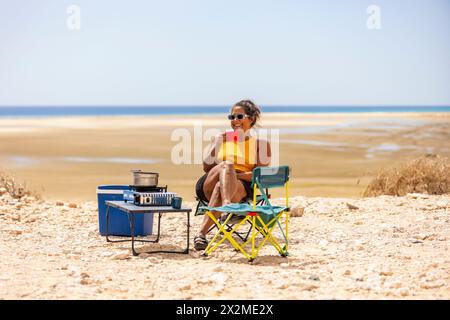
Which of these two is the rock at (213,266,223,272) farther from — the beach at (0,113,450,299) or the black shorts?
the black shorts

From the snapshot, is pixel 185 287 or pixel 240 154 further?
pixel 240 154

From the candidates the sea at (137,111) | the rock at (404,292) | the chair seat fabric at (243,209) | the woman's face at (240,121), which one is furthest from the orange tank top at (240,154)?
the sea at (137,111)

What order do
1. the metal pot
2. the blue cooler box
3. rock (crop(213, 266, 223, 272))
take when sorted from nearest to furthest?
rock (crop(213, 266, 223, 272)), the metal pot, the blue cooler box

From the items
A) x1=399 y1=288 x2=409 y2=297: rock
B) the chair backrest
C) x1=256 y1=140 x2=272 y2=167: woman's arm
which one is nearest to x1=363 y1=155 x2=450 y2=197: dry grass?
x1=256 y1=140 x2=272 y2=167: woman's arm

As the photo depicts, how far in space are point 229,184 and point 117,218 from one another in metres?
1.39

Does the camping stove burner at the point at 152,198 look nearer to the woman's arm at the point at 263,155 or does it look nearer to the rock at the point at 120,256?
the rock at the point at 120,256

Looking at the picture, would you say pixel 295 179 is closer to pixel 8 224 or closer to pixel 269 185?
pixel 8 224

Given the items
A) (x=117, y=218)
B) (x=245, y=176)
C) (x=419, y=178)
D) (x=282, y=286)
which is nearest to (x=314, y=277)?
(x=282, y=286)

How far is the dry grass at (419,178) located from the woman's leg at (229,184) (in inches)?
178

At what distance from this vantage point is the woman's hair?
21.8 ft

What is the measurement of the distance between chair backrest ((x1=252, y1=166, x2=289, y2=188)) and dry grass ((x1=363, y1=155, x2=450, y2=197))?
4.71 metres

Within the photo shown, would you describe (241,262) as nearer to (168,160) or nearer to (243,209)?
(243,209)

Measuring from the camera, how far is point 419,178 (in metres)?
10.1
